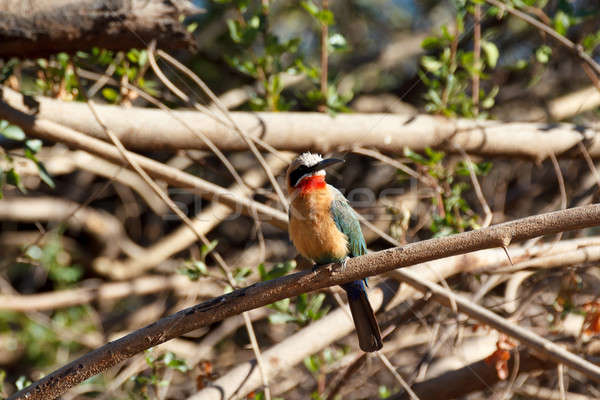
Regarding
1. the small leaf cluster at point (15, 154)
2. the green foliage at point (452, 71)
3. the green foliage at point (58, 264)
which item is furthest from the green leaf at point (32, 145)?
the green foliage at point (452, 71)

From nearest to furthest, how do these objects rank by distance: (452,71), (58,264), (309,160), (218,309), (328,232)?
(218,309), (328,232), (309,160), (452,71), (58,264)

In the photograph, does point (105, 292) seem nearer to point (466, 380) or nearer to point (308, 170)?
point (308, 170)

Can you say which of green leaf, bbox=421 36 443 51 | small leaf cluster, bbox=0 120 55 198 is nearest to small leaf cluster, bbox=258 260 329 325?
small leaf cluster, bbox=0 120 55 198

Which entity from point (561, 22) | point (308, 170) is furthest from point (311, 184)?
point (561, 22)

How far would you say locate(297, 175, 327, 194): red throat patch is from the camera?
122 inches

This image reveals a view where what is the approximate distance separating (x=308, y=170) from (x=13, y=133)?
149 cm

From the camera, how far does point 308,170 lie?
3.17 m

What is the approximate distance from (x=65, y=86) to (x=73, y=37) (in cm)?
69

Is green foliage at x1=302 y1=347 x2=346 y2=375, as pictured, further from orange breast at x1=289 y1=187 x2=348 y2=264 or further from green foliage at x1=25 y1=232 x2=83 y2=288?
green foliage at x1=25 y1=232 x2=83 y2=288

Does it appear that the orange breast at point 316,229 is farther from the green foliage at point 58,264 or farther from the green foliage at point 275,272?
the green foliage at point 58,264

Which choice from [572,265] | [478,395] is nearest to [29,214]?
[478,395]

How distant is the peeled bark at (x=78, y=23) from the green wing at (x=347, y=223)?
4.03ft

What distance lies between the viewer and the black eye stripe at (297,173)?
318 centimetres

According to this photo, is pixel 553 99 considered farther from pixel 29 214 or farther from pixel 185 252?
pixel 29 214
